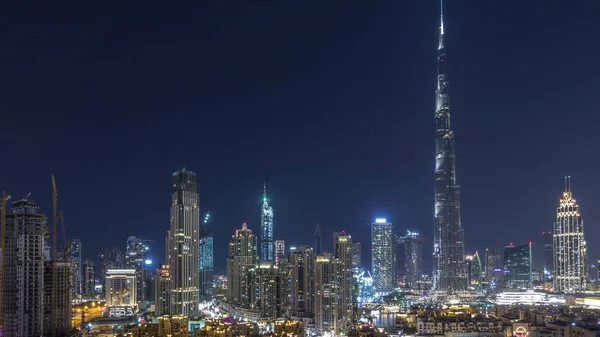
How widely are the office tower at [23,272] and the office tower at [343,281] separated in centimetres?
953

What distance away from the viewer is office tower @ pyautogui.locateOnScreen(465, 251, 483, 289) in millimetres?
40281

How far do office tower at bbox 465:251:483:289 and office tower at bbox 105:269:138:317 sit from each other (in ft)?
75.7

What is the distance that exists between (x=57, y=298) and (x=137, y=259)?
46.4 ft

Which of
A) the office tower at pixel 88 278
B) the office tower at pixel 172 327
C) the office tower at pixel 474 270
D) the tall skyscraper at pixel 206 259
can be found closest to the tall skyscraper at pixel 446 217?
the office tower at pixel 474 270

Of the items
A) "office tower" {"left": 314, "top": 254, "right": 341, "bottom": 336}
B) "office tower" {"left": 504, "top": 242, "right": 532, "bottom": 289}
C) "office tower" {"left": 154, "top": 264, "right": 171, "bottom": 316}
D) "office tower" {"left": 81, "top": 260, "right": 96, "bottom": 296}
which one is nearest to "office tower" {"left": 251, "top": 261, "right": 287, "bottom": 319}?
"office tower" {"left": 154, "top": 264, "right": 171, "bottom": 316}

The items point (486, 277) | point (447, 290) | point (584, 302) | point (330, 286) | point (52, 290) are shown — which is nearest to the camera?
point (52, 290)

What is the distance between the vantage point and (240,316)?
24.5 meters

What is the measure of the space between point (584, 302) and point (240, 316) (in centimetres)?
1534

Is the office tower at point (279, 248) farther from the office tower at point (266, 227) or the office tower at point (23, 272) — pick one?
the office tower at point (23, 272)

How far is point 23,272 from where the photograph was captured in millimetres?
13914

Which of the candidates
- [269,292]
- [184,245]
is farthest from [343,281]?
[184,245]

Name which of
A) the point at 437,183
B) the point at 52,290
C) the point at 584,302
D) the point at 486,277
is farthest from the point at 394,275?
the point at 52,290

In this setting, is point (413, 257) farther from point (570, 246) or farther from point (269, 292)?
point (269, 292)

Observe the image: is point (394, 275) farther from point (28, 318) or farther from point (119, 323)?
point (28, 318)
